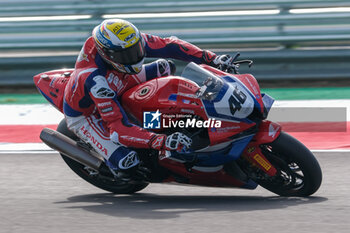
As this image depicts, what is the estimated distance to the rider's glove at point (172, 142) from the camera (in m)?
4.73

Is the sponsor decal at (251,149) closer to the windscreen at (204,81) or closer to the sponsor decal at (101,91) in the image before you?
the windscreen at (204,81)

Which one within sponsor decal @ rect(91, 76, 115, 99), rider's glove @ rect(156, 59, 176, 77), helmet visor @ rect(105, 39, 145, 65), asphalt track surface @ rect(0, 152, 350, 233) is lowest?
asphalt track surface @ rect(0, 152, 350, 233)

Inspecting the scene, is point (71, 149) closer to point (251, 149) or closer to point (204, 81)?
point (204, 81)

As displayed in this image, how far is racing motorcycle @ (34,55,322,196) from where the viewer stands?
473 centimetres

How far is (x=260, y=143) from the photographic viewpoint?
4723 mm

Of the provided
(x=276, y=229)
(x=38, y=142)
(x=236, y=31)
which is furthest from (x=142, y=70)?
(x=236, y=31)

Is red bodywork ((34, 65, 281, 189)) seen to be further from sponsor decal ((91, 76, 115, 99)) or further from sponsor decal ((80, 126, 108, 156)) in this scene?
sponsor decal ((80, 126, 108, 156))

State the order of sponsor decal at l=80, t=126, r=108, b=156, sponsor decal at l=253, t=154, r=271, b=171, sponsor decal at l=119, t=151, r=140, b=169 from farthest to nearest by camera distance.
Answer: sponsor decal at l=80, t=126, r=108, b=156 < sponsor decal at l=119, t=151, r=140, b=169 < sponsor decal at l=253, t=154, r=271, b=171

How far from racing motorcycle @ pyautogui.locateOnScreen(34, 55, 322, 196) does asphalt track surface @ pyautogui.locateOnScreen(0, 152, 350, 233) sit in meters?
0.17

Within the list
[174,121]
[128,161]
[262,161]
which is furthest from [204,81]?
[128,161]

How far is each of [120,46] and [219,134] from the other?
37.4 inches

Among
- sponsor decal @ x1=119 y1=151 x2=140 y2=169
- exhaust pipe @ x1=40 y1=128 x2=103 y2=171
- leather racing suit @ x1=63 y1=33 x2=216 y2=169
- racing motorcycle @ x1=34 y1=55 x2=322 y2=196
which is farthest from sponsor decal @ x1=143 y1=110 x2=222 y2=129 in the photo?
exhaust pipe @ x1=40 y1=128 x2=103 y2=171

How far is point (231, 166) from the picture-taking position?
16.2 ft

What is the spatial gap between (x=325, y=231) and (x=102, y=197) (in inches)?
80.8
